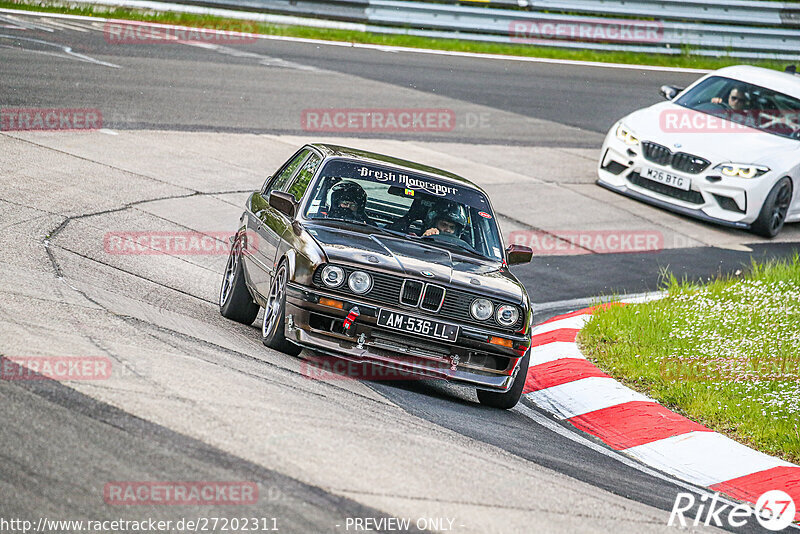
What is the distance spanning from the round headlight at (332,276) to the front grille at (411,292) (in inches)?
15.3

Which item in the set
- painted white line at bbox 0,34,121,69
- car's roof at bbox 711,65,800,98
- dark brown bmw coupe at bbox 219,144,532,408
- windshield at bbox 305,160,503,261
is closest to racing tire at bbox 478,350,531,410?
dark brown bmw coupe at bbox 219,144,532,408

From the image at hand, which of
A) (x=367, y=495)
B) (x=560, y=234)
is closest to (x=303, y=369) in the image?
(x=367, y=495)

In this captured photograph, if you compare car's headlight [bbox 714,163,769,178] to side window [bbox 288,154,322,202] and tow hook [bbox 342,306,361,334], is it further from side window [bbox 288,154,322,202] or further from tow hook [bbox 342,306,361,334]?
tow hook [bbox 342,306,361,334]

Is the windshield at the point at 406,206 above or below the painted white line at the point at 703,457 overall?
above

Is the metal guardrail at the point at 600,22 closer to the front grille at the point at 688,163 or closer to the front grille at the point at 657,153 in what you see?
the front grille at the point at 657,153

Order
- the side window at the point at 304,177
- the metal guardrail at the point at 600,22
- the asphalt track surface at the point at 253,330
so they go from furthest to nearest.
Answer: the metal guardrail at the point at 600,22
the side window at the point at 304,177
the asphalt track surface at the point at 253,330

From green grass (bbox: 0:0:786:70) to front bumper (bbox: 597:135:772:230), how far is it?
9.49m

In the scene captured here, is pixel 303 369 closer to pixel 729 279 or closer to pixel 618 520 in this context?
pixel 618 520

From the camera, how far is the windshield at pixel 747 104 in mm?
14742

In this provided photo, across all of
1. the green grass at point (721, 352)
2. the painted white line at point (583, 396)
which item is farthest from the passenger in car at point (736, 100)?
the painted white line at point (583, 396)

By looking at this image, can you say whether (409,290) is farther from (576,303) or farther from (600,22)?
(600,22)

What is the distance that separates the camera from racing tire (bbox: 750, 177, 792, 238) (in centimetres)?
1379

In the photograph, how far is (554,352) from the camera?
29.1 feet

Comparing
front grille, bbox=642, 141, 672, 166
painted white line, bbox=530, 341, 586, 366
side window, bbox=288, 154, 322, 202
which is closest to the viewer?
side window, bbox=288, 154, 322, 202
